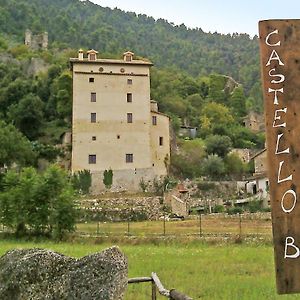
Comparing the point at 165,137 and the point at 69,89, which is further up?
the point at 69,89

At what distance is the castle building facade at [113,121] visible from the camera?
53906mm

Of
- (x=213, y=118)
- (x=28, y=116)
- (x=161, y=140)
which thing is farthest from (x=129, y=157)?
(x=213, y=118)

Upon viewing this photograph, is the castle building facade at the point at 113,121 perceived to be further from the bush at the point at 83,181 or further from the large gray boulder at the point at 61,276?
the large gray boulder at the point at 61,276

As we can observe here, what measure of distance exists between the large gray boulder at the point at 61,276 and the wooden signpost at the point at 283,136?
2449 mm

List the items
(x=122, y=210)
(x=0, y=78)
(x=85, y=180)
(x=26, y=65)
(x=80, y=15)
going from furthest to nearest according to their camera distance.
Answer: (x=80, y=15)
(x=26, y=65)
(x=0, y=78)
(x=85, y=180)
(x=122, y=210)

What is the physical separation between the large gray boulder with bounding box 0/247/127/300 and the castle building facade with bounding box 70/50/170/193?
1829 inches

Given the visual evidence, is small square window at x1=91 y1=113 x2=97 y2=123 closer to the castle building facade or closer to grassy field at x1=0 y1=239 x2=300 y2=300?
the castle building facade

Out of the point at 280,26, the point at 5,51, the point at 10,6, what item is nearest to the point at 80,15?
the point at 10,6

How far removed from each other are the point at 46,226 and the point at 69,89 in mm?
32583

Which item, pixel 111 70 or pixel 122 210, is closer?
pixel 122 210

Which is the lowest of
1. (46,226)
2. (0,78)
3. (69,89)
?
(46,226)

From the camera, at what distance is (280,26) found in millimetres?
4566

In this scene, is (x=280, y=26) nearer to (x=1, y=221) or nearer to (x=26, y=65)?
(x=1, y=221)

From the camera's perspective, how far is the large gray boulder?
20.3 ft
